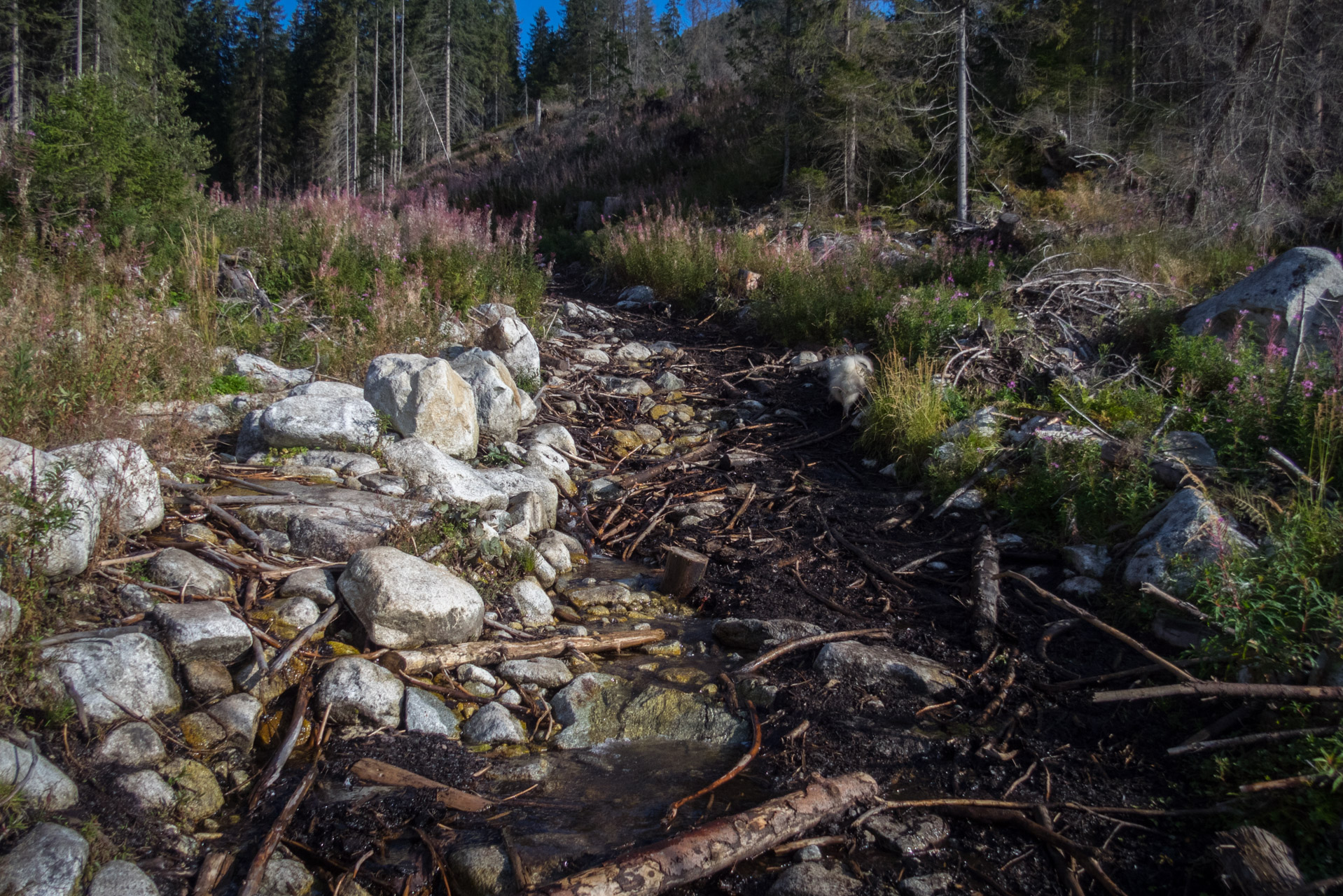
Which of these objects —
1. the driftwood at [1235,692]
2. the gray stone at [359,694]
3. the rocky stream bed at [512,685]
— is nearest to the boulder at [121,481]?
the rocky stream bed at [512,685]

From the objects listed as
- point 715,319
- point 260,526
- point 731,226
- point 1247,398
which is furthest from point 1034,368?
point 731,226

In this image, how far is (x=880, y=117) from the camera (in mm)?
13500

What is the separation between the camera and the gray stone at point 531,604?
156 inches

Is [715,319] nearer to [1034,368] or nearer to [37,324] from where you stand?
[1034,368]

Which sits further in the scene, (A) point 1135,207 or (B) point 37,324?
(A) point 1135,207

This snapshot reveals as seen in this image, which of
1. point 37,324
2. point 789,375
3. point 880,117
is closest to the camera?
point 37,324

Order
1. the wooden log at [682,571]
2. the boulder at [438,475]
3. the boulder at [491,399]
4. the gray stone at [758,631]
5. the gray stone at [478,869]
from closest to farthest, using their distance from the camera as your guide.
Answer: the gray stone at [478,869] < the gray stone at [758,631] < the wooden log at [682,571] < the boulder at [438,475] < the boulder at [491,399]

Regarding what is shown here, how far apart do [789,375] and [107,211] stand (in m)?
7.17

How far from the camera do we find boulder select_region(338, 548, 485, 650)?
3.32m

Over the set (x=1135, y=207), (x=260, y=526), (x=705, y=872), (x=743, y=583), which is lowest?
(x=705, y=872)

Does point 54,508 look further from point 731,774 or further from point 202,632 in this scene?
point 731,774

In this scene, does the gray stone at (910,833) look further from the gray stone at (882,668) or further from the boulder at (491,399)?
the boulder at (491,399)

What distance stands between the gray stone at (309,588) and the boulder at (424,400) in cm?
159

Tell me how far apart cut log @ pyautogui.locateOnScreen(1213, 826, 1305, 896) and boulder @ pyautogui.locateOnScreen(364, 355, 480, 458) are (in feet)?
14.9
